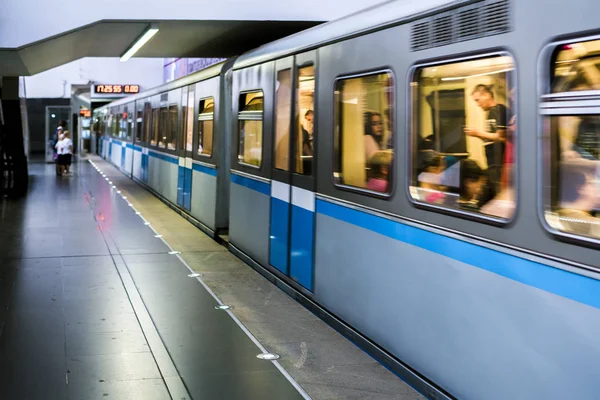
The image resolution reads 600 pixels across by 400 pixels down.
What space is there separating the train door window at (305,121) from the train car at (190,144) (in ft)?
12.9

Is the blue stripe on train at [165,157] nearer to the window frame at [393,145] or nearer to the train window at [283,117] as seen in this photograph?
the train window at [283,117]

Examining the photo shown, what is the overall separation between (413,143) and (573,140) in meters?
1.59

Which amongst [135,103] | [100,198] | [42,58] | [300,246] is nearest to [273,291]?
[300,246]

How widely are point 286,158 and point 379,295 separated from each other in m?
2.69

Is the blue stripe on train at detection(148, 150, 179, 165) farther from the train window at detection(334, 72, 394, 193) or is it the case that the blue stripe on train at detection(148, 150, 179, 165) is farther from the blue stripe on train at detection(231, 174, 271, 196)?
the train window at detection(334, 72, 394, 193)

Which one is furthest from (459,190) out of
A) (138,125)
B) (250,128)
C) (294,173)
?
(138,125)

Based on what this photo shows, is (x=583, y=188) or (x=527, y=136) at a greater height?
(x=527, y=136)

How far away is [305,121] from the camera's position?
7.35 meters

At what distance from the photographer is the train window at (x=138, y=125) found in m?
20.8

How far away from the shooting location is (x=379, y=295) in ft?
18.2

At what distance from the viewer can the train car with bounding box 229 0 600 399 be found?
357cm

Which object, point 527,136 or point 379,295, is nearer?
point 527,136

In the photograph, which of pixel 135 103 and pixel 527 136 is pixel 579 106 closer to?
pixel 527 136

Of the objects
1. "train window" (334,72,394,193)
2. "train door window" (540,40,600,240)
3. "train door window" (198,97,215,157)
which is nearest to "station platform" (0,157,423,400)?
"train window" (334,72,394,193)
